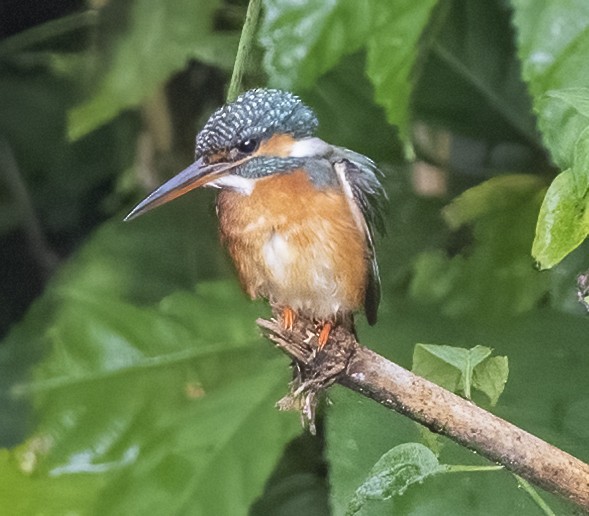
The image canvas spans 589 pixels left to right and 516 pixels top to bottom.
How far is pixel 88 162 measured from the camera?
0.84 m

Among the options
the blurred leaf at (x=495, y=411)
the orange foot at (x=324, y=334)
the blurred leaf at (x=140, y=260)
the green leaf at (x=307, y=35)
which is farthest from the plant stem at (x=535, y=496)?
the blurred leaf at (x=140, y=260)

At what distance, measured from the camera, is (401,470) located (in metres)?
0.37

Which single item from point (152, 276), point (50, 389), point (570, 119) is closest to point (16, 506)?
point (50, 389)

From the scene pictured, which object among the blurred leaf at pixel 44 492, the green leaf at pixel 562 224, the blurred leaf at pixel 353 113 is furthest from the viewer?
the blurred leaf at pixel 44 492

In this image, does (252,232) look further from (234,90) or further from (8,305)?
(8,305)

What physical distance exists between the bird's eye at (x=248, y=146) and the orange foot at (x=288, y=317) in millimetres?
79

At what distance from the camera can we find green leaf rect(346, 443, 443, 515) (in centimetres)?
37

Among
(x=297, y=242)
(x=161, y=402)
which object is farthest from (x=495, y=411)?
(x=161, y=402)

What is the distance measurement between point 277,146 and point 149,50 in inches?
11.5

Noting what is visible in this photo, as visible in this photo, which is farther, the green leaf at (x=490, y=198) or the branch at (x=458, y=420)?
the green leaf at (x=490, y=198)

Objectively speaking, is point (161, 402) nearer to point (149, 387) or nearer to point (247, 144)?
point (149, 387)

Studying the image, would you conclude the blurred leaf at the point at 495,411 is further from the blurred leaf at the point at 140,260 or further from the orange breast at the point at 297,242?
the blurred leaf at the point at 140,260

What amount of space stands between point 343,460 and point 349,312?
9cm

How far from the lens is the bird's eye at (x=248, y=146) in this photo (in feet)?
1.30
